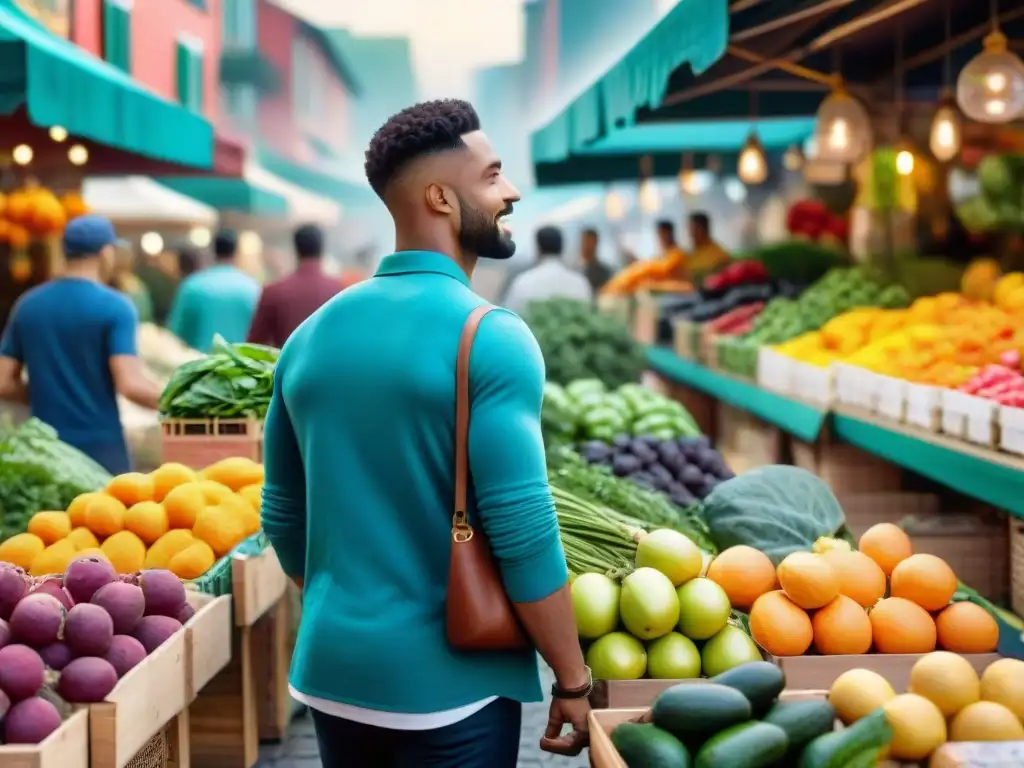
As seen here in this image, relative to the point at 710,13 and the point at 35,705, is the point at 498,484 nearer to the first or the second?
the point at 35,705

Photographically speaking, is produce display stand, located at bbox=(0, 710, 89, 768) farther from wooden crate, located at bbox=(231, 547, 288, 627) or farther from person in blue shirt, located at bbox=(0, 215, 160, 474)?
person in blue shirt, located at bbox=(0, 215, 160, 474)

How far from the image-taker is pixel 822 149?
8.30 metres

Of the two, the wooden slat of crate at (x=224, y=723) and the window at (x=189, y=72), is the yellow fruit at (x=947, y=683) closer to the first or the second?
the wooden slat of crate at (x=224, y=723)

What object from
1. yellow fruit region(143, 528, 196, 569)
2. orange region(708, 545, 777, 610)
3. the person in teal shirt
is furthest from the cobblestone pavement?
the person in teal shirt

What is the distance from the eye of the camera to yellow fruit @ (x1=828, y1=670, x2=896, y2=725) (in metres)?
2.56

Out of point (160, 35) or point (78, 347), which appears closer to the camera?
point (78, 347)

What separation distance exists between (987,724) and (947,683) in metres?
0.10

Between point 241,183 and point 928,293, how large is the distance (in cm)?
1174

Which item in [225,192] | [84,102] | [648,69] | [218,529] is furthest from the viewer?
[225,192]

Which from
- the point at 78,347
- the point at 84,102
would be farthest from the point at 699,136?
the point at 78,347

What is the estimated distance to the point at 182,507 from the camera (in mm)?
4414

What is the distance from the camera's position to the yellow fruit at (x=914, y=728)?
8.05ft

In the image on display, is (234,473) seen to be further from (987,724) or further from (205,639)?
(987,724)

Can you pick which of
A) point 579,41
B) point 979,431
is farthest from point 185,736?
point 579,41
